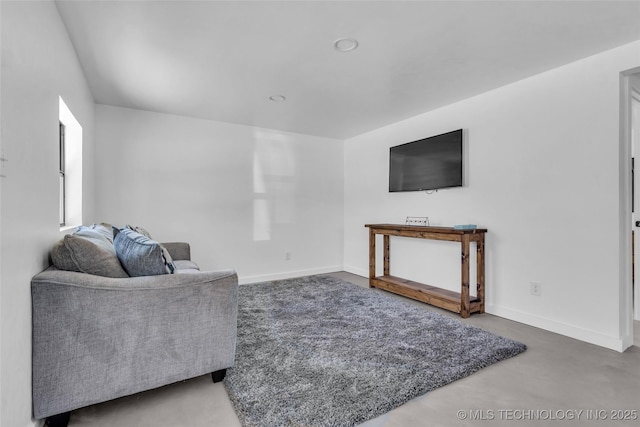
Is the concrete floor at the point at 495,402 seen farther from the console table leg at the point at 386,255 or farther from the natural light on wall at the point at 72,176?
the console table leg at the point at 386,255

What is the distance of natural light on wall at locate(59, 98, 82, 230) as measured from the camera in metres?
2.60

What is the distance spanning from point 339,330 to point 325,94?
2.27m

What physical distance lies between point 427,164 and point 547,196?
127 cm

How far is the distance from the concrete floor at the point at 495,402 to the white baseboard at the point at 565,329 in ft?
0.53

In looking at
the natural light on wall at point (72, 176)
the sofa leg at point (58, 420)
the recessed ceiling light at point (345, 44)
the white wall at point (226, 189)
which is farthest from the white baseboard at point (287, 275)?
the recessed ceiling light at point (345, 44)

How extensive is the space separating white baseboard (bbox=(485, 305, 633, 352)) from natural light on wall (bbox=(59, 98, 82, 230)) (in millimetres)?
3866

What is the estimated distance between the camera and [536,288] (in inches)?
108

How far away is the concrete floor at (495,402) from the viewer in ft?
4.98

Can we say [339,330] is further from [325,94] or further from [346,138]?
[346,138]

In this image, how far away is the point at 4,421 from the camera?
1.08 m

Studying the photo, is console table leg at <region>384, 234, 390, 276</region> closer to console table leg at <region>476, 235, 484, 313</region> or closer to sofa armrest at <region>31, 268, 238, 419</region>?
console table leg at <region>476, 235, 484, 313</region>

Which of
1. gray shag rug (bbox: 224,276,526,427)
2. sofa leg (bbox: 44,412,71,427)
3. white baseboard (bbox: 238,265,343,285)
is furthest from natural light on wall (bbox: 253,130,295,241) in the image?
sofa leg (bbox: 44,412,71,427)

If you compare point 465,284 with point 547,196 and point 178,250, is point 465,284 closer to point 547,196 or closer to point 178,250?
point 547,196

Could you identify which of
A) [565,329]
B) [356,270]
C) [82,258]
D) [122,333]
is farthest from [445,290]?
[82,258]
